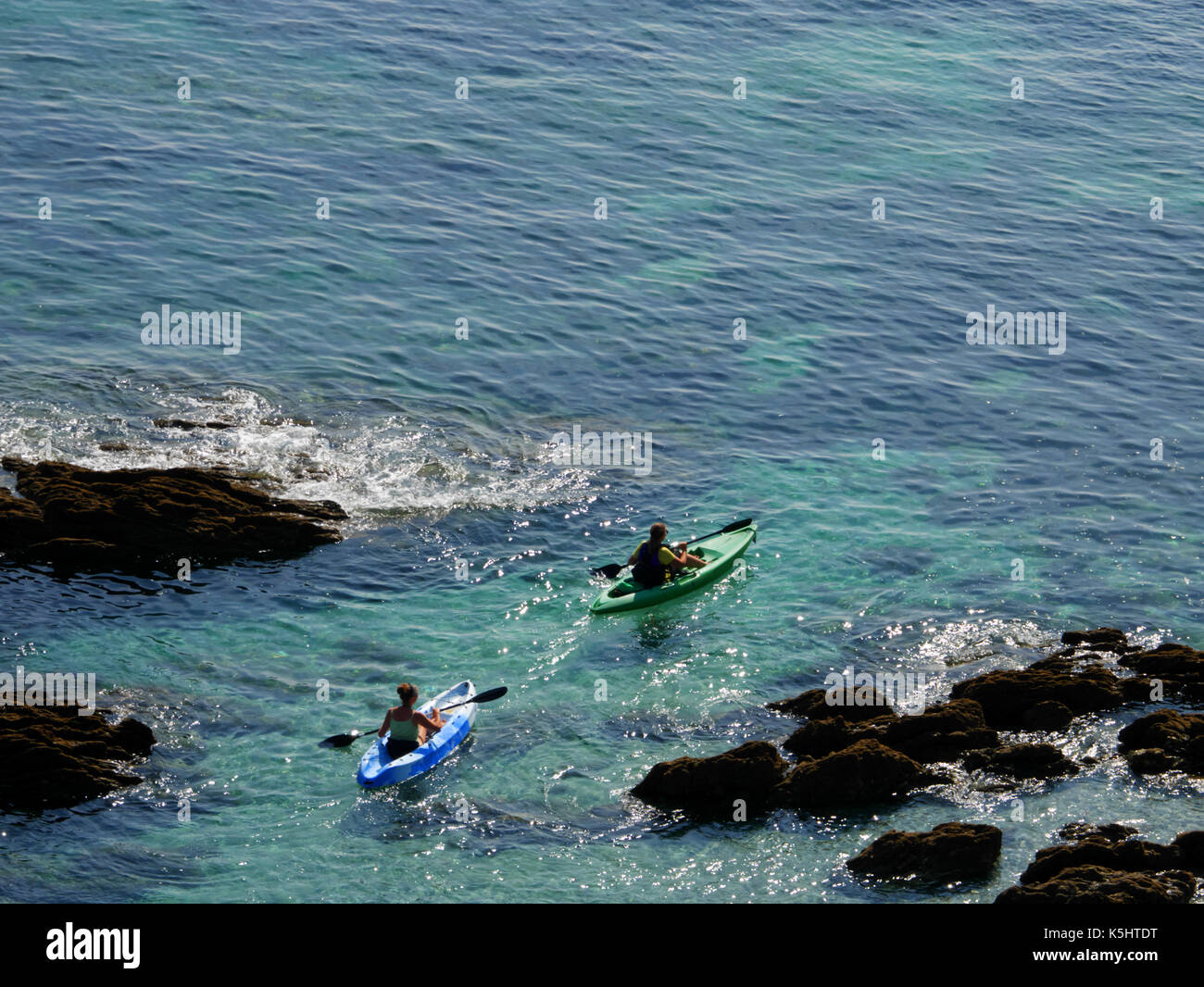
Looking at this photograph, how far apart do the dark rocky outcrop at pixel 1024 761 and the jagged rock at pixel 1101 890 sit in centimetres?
319

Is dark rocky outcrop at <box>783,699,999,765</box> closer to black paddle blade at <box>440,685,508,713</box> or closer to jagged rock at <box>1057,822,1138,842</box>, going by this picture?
jagged rock at <box>1057,822,1138,842</box>

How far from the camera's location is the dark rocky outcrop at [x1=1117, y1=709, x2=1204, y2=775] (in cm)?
1809

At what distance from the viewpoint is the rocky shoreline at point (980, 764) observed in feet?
50.3

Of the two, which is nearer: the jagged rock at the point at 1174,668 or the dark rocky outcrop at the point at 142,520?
the jagged rock at the point at 1174,668

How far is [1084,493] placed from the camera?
27.7 m

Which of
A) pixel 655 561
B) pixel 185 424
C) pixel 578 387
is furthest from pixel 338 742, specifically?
pixel 578 387

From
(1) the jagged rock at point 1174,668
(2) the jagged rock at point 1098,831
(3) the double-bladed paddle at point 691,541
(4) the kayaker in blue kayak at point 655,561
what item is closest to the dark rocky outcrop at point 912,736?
(2) the jagged rock at point 1098,831

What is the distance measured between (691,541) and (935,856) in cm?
917

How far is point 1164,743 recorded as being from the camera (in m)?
18.5

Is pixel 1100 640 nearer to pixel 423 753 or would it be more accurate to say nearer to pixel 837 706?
pixel 837 706

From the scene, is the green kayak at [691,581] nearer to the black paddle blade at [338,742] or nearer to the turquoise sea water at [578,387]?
the turquoise sea water at [578,387]
